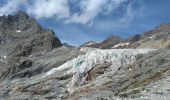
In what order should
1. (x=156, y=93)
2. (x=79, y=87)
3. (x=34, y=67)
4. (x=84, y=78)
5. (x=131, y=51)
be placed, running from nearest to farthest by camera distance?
(x=156, y=93)
(x=79, y=87)
(x=84, y=78)
(x=131, y=51)
(x=34, y=67)

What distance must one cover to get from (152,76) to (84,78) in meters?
27.9

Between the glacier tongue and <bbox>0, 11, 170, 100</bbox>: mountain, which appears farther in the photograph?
the glacier tongue

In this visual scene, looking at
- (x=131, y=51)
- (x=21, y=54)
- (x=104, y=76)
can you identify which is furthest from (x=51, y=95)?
(x=21, y=54)

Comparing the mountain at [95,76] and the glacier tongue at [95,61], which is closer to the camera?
the mountain at [95,76]

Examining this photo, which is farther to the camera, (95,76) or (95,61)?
(95,61)

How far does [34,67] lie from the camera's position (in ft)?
457

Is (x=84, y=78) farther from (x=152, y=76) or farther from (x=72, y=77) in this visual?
(x=152, y=76)

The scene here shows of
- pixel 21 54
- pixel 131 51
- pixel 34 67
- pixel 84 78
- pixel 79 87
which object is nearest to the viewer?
pixel 79 87

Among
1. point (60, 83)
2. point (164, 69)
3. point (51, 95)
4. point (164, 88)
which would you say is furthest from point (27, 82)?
point (164, 88)

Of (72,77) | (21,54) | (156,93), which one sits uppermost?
(21,54)

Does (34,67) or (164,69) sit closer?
(164,69)

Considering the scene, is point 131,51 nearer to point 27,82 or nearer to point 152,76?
point 27,82

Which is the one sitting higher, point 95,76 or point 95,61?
point 95,61

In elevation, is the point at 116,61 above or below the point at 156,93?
above
